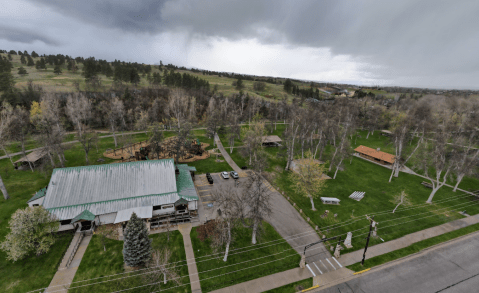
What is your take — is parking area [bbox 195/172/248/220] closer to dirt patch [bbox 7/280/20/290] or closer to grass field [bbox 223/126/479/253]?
grass field [bbox 223/126/479/253]

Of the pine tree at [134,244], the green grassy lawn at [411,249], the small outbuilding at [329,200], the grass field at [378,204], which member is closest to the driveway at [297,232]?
the grass field at [378,204]

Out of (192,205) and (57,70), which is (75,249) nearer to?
(192,205)

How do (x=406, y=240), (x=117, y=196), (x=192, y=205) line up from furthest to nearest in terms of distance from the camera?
(x=192, y=205)
(x=117, y=196)
(x=406, y=240)

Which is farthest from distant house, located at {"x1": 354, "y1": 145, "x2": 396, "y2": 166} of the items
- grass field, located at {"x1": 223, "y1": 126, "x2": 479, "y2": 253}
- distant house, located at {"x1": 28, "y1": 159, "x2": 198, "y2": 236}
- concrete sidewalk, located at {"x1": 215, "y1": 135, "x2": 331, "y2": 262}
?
distant house, located at {"x1": 28, "y1": 159, "x2": 198, "y2": 236}

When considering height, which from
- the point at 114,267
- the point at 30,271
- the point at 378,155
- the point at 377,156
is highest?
the point at 378,155

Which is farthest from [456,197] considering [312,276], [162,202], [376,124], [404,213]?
[162,202]

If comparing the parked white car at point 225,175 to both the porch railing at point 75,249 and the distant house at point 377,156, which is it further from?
the distant house at point 377,156

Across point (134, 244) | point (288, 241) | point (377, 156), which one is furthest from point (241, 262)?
point (377, 156)
